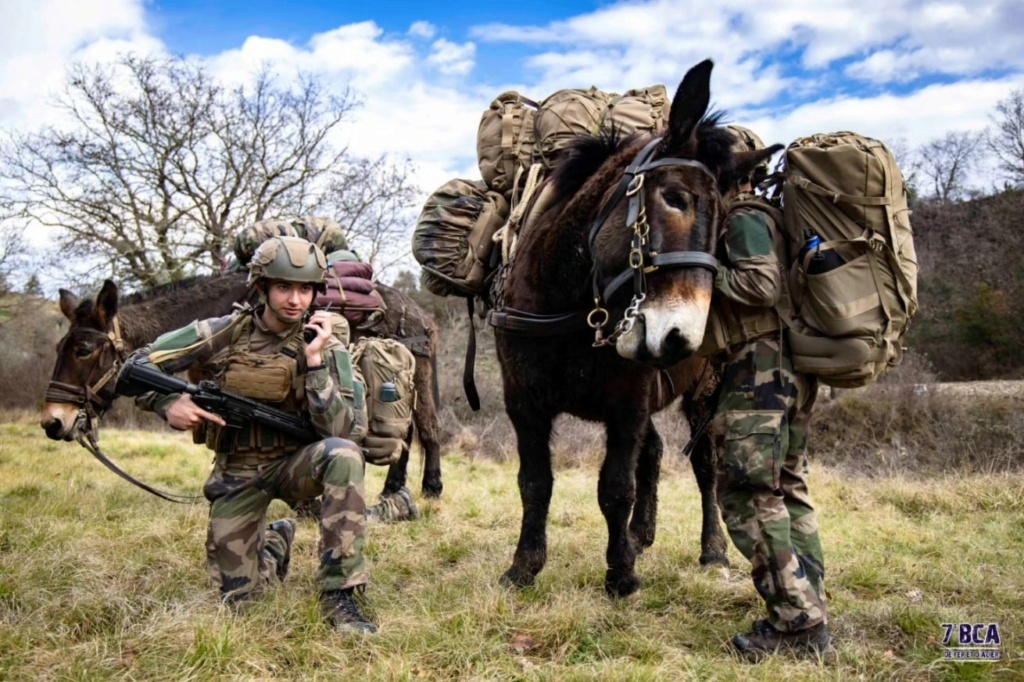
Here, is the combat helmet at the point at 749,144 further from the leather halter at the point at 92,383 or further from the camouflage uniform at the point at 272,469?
the leather halter at the point at 92,383

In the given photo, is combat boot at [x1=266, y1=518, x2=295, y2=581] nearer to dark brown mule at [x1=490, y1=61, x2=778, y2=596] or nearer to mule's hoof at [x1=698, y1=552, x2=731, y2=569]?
dark brown mule at [x1=490, y1=61, x2=778, y2=596]

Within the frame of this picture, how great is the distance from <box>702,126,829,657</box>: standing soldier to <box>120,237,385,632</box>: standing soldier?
1.86m

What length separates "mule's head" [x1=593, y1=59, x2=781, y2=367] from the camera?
309 cm

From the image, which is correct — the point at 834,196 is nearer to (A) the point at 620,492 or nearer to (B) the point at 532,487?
(A) the point at 620,492

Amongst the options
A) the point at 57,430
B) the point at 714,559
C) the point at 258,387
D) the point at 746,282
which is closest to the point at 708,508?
the point at 714,559

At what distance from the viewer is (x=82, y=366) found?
19.9 ft

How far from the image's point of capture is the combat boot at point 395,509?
20.1 feet

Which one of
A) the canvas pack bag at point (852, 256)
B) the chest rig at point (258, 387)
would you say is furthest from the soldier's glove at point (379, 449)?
the canvas pack bag at point (852, 256)

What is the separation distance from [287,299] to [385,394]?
1.33 meters

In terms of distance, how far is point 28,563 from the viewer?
4086 millimetres

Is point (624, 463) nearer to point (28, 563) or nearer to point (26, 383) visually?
point (28, 563)

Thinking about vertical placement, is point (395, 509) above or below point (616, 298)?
below

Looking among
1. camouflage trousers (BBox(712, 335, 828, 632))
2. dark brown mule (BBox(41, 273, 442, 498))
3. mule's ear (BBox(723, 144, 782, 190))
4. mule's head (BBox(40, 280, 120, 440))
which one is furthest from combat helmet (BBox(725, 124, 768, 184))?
mule's head (BBox(40, 280, 120, 440))

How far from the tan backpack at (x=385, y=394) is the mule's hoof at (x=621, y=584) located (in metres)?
1.69
